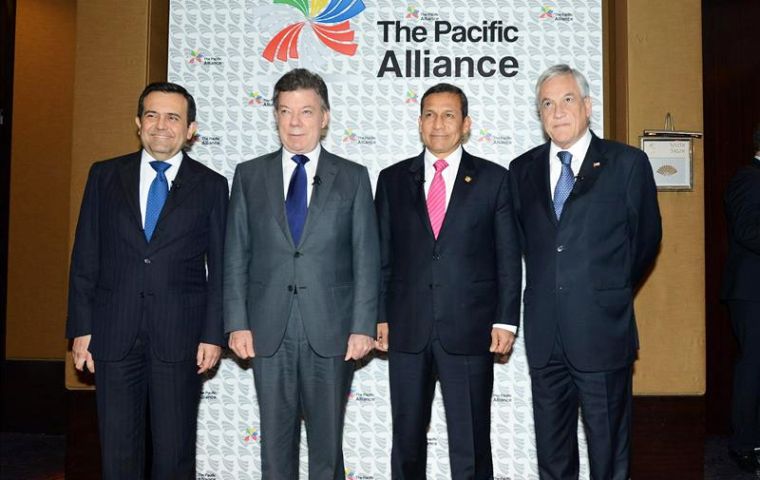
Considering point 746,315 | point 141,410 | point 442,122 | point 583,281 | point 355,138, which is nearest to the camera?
point 583,281

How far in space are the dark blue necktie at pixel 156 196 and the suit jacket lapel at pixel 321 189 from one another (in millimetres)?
560

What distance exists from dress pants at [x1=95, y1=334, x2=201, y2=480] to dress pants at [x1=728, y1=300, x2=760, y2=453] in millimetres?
2993

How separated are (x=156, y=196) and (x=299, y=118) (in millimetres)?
633

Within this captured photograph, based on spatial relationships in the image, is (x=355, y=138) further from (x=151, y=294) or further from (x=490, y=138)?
(x=151, y=294)

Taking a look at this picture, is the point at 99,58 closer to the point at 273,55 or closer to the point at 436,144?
the point at 273,55

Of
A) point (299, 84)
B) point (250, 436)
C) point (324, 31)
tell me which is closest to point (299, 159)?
point (299, 84)

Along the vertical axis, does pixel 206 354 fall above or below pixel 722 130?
below

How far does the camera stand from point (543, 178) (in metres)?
2.65

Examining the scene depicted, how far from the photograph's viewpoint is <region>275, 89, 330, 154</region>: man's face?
107 inches

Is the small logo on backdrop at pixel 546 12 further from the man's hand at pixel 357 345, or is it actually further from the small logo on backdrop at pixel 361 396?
the small logo on backdrop at pixel 361 396

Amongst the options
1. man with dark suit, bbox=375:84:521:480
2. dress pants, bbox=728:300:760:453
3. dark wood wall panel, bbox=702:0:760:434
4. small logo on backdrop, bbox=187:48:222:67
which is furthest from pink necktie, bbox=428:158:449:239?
dark wood wall panel, bbox=702:0:760:434

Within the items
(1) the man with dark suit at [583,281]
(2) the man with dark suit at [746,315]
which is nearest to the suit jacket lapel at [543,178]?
(1) the man with dark suit at [583,281]

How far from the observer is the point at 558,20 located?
3.69 metres

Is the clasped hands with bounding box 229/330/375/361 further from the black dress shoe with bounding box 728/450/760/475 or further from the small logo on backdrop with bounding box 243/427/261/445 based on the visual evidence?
the black dress shoe with bounding box 728/450/760/475
